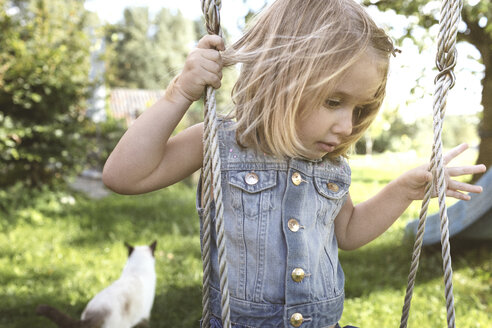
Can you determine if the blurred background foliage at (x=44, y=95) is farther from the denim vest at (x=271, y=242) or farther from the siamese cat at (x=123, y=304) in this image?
the denim vest at (x=271, y=242)

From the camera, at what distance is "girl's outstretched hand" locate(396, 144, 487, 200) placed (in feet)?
4.81

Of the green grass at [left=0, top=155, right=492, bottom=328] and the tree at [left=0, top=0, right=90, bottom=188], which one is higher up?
the tree at [left=0, top=0, right=90, bottom=188]

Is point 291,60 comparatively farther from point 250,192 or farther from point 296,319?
point 296,319

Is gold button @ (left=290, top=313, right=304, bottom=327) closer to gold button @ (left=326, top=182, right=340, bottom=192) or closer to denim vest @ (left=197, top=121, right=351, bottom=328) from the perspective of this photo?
denim vest @ (left=197, top=121, right=351, bottom=328)

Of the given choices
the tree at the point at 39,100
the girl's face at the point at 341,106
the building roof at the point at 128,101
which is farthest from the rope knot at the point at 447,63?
the building roof at the point at 128,101

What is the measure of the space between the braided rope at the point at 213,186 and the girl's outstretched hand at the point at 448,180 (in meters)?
0.69

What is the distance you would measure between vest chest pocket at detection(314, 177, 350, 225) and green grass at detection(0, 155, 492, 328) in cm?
163

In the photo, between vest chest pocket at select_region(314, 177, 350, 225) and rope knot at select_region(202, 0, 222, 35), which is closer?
rope knot at select_region(202, 0, 222, 35)

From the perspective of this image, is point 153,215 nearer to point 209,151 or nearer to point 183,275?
point 183,275

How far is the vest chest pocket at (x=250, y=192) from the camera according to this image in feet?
4.44

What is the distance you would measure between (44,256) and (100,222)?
1226 mm

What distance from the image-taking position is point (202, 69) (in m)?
1.23

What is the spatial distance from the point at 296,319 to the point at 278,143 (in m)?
0.50

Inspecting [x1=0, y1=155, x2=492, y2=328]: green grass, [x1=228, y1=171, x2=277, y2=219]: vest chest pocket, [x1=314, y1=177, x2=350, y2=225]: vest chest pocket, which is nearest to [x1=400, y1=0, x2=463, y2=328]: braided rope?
[x1=314, y1=177, x2=350, y2=225]: vest chest pocket
